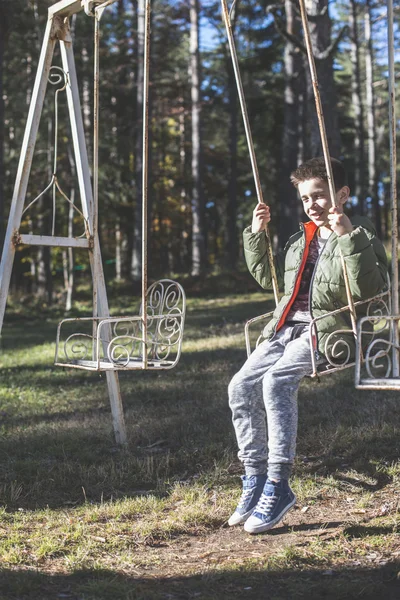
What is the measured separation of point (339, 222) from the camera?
138 inches

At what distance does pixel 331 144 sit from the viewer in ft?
34.1

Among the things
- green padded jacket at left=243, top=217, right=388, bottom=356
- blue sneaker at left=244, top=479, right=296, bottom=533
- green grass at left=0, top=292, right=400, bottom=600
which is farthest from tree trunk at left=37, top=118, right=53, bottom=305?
blue sneaker at left=244, top=479, right=296, bottom=533

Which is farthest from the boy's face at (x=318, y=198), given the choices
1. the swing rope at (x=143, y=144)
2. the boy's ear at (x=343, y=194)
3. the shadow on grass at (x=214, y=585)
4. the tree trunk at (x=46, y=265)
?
the tree trunk at (x=46, y=265)

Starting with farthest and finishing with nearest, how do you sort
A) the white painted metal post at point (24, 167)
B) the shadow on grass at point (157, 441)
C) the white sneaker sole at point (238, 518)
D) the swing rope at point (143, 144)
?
the white painted metal post at point (24, 167)
the shadow on grass at point (157, 441)
the swing rope at point (143, 144)
the white sneaker sole at point (238, 518)

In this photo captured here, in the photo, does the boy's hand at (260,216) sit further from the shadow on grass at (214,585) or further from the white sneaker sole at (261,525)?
the shadow on grass at (214,585)

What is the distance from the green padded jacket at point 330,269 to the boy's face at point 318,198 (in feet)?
0.33

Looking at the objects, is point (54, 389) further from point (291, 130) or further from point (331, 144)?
point (291, 130)

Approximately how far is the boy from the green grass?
0.28 meters

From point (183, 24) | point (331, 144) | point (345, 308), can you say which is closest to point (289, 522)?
point (345, 308)

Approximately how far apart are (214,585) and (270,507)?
2.11ft

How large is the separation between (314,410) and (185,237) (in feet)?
105

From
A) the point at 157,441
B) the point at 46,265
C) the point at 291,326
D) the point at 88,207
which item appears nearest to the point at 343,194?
the point at 291,326

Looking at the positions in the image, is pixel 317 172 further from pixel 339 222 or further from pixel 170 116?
pixel 170 116

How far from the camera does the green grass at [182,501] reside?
3.13 meters
